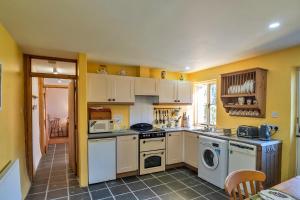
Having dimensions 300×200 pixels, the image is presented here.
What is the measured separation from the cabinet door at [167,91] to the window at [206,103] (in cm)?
86

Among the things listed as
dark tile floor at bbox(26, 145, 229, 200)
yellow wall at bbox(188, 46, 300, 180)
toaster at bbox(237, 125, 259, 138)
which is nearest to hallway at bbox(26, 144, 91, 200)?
dark tile floor at bbox(26, 145, 229, 200)

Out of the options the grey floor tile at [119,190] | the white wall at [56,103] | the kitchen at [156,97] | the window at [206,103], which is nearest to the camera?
the kitchen at [156,97]

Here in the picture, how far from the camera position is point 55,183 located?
326cm

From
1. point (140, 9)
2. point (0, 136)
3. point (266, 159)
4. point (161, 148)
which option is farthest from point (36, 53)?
point (266, 159)

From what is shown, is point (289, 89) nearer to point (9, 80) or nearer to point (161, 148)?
point (161, 148)

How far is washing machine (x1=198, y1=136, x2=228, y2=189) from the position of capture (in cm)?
301

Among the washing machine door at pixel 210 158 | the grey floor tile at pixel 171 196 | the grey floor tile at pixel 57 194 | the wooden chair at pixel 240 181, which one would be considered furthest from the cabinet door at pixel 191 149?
the grey floor tile at pixel 57 194

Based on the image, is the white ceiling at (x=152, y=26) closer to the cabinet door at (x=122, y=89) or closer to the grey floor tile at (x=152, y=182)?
the cabinet door at (x=122, y=89)

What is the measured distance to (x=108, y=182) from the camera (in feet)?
10.9

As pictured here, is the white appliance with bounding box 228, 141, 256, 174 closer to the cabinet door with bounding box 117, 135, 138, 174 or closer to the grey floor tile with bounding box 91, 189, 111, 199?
the cabinet door with bounding box 117, 135, 138, 174

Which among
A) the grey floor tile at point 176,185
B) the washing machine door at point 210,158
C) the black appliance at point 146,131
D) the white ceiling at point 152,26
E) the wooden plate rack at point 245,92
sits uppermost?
the white ceiling at point 152,26

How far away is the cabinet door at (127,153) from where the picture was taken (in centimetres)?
345

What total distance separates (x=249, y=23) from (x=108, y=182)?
339 centimetres

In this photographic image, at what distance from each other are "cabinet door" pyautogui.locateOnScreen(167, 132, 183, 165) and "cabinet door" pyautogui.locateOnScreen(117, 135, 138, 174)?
81 centimetres
